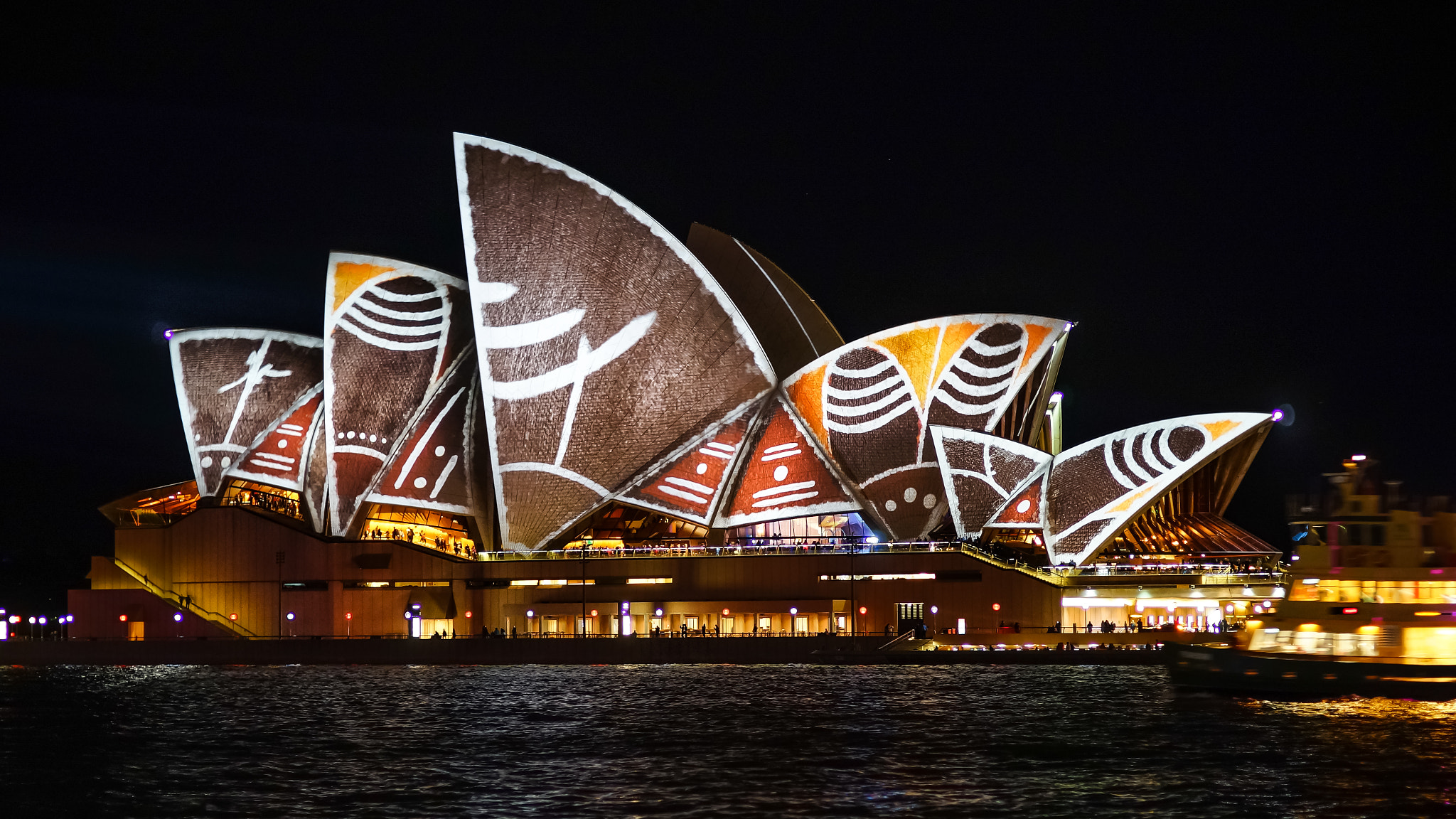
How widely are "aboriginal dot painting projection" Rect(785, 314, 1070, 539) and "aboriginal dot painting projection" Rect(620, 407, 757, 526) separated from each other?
3.37 meters

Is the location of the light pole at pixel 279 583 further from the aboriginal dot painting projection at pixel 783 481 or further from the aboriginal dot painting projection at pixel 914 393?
the aboriginal dot painting projection at pixel 914 393

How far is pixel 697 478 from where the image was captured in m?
71.2

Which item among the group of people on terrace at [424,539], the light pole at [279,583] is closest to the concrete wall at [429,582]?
the light pole at [279,583]

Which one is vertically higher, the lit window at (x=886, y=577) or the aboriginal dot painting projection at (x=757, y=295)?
the aboriginal dot painting projection at (x=757, y=295)

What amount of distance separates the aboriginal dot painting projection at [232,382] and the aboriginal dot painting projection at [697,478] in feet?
58.8

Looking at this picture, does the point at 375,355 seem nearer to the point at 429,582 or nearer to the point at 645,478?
the point at 429,582

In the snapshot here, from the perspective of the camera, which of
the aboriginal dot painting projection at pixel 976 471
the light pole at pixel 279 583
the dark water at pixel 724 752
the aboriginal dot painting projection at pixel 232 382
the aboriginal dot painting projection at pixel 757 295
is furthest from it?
the aboriginal dot painting projection at pixel 757 295

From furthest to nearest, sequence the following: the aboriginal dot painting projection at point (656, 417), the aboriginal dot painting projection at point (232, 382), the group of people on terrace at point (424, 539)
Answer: the aboriginal dot painting projection at point (232, 382)
the group of people on terrace at point (424, 539)
the aboriginal dot painting projection at point (656, 417)

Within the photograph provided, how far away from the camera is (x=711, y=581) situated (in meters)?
69.8

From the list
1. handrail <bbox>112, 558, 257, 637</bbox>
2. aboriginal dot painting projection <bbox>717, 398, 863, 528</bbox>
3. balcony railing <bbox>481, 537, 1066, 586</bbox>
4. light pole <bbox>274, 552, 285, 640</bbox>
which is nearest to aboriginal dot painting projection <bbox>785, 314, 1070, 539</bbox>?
aboriginal dot painting projection <bbox>717, 398, 863, 528</bbox>

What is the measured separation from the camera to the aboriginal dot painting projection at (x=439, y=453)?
7281 cm

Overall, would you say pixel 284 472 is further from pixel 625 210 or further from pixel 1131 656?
pixel 1131 656

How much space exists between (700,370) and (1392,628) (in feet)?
119

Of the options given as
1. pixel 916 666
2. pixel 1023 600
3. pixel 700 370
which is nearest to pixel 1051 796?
pixel 916 666
